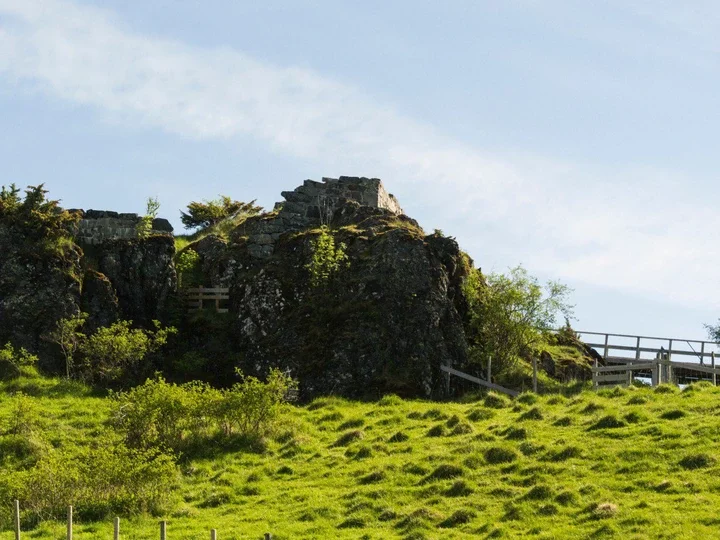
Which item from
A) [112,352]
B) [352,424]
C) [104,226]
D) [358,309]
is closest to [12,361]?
[112,352]

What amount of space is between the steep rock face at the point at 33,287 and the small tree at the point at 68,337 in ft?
1.66

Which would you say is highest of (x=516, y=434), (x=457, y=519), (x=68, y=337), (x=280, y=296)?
(x=280, y=296)

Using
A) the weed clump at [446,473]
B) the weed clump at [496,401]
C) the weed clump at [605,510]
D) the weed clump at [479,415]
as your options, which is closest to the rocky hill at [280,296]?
the weed clump at [496,401]

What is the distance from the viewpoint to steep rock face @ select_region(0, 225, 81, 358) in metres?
51.7

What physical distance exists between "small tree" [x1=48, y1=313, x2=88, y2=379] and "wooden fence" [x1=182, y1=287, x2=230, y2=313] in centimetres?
636

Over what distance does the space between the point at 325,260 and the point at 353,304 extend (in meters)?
3.29

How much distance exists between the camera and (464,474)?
35.9 m

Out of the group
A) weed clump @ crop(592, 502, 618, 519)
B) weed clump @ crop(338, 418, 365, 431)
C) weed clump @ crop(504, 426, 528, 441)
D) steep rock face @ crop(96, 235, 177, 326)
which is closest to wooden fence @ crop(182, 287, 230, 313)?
steep rock face @ crop(96, 235, 177, 326)

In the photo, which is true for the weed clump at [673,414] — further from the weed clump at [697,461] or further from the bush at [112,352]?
the bush at [112,352]

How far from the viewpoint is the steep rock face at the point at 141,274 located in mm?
55031

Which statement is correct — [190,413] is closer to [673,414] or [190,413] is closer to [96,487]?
[96,487]

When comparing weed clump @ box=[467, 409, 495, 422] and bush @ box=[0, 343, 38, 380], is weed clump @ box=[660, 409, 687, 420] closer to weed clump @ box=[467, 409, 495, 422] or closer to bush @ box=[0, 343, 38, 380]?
weed clump @ box=[467, 409, 495, 422]

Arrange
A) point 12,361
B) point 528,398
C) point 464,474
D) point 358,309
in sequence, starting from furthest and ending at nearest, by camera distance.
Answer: point 358,309 < point 12,361 < point 528,398 < point 464,474

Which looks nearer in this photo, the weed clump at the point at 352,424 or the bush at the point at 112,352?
the weed clump at the point at 352,424
